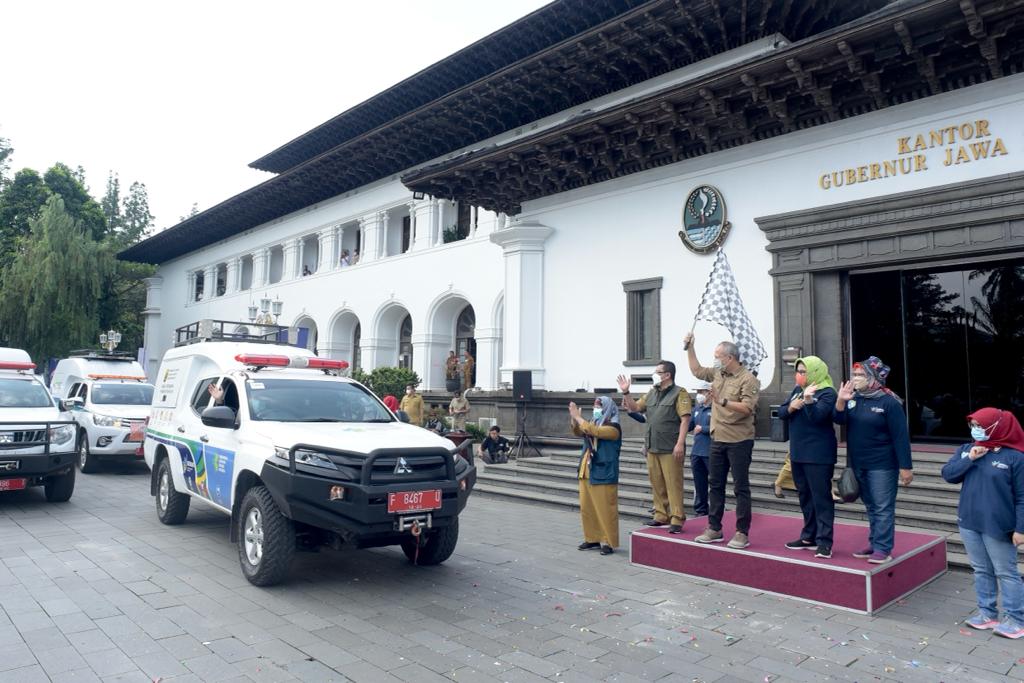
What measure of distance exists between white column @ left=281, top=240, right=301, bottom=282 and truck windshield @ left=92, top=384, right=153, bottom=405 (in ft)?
46.5

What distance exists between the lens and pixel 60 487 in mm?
10109

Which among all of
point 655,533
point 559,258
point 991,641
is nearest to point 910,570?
point 991,641

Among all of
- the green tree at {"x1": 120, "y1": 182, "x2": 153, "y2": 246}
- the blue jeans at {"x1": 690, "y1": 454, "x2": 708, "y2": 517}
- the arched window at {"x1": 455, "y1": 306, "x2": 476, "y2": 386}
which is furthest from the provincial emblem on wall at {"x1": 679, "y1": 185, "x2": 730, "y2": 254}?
the green tree at {"x1": 120, "y1": 182, "x2": 153, "y2": 246}

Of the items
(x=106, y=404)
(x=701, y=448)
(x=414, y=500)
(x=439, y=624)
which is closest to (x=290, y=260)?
(x=106, y=404)

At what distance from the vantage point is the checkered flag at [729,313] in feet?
33.5

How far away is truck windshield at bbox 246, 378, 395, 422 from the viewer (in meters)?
6.95

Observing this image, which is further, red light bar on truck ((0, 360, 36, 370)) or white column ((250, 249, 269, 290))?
white column ((250, 249, 269, 290))

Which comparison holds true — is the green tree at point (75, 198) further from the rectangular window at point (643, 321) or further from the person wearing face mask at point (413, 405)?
the rectangular window at point (643, 321)

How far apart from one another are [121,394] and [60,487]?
19.1 ft

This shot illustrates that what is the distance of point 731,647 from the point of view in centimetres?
479

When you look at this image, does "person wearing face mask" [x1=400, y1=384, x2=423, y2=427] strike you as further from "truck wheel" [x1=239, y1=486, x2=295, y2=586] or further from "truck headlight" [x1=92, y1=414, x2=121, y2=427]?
"truck wheel" [x1=239, y1=486, x2=295, y2=586]

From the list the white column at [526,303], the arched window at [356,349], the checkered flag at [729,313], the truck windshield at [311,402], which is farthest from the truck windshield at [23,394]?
the arched window at [356,349]

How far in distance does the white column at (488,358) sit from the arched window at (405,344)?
5973 mm

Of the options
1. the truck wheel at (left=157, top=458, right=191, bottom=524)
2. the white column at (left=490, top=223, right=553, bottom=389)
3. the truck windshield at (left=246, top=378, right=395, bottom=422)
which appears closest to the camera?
the truck windshield at (left=246, top=378, right=395, bottom=422)
